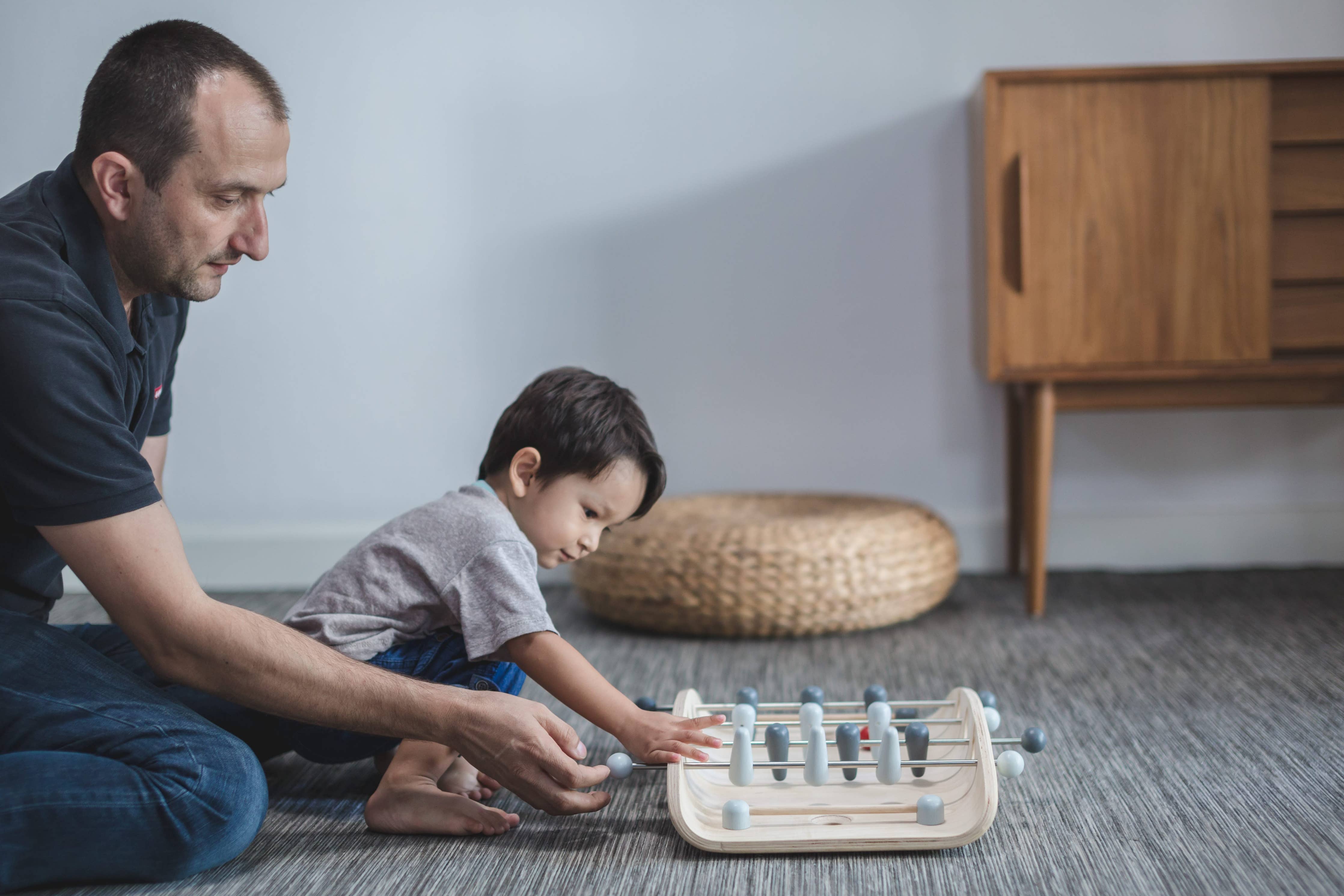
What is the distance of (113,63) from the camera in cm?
103

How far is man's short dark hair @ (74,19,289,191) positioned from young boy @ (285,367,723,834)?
447 millimetres

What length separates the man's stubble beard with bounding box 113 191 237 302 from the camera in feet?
3.43

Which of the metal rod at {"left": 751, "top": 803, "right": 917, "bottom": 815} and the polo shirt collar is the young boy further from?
the polo shirt collar

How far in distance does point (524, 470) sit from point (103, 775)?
519 millimetres

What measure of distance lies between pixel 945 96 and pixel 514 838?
180cm

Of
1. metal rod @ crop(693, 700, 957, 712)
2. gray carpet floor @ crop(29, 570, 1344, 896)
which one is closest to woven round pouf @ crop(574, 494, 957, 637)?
gray carpet floor @ crop(29, 570, 1344, 896)

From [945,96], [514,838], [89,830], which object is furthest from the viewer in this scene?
[945,96]

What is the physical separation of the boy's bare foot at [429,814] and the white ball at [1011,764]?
0.52 m

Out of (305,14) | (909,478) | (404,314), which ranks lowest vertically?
(909,478)

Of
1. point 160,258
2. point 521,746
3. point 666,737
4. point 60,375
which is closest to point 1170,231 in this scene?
point 666,737

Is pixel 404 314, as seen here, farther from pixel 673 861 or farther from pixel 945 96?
pixel 673 861

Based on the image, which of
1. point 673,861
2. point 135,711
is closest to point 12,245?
point 135,711

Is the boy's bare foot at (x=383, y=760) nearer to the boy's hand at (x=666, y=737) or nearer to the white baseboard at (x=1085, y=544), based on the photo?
the boy's hand at (x=666, y=737)

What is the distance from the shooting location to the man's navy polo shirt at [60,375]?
92cm
